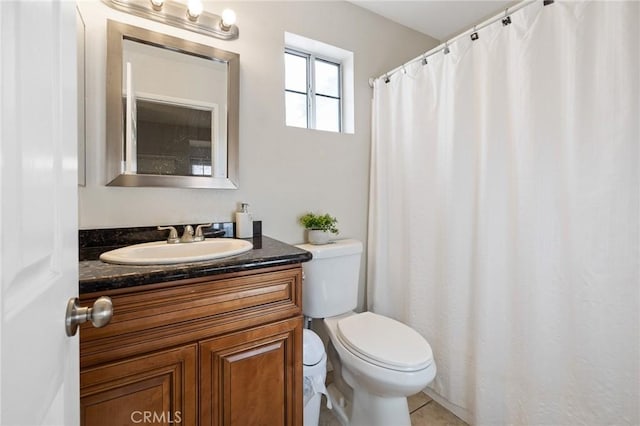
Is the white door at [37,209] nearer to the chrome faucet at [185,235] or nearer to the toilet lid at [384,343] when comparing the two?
the chrome faucet at [185,235]

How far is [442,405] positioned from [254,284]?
1.36m

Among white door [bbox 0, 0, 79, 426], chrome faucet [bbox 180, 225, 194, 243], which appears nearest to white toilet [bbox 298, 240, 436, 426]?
chrome faucet [bbox 180, 225, 194, 243]

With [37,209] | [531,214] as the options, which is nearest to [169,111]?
[37,209]

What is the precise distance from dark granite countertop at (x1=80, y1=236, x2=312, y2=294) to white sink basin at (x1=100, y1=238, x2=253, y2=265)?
0.02 metres

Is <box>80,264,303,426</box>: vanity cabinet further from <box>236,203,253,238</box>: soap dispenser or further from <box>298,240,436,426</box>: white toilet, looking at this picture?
<box>236,203,253,238</box>: soap dispenser

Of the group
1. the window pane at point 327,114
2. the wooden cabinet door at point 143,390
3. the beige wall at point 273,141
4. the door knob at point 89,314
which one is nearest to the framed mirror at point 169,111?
the beige wall at point 273,141

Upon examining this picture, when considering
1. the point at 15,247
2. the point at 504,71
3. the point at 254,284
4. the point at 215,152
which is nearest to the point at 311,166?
the point at 215,152

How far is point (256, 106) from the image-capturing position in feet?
5.28

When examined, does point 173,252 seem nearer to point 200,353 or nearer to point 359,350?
point 200,353

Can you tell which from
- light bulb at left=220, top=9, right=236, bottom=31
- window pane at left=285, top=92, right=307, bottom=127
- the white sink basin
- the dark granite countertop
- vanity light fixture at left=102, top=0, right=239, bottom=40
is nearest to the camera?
the dark granite countertop

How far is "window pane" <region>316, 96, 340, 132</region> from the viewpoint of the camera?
2.00 metres

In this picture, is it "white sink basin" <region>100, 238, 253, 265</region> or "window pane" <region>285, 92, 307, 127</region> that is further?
"window pane" <region>285, 92, 307, 127</region>

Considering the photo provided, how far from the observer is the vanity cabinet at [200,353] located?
0.82 metres

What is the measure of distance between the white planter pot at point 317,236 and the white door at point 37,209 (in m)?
1.21
